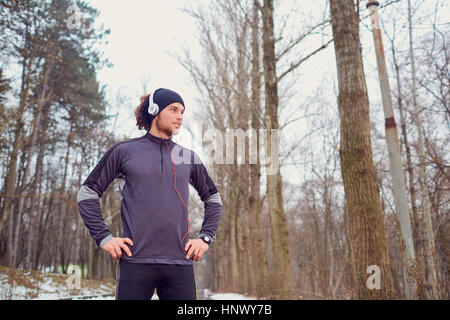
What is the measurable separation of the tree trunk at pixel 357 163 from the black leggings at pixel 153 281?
3.21m

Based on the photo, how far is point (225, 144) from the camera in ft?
55.5

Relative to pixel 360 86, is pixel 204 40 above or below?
above

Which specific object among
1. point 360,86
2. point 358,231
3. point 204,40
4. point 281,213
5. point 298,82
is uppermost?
point 204,40

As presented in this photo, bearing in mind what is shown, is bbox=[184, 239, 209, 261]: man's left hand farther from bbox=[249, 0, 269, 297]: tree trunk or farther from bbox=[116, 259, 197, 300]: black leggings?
bbox=[249, 0, 269, 297]: tree trunk

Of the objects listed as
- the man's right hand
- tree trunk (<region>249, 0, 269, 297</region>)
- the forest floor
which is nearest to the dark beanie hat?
the man's right hand

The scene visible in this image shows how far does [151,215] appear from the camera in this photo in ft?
6.78

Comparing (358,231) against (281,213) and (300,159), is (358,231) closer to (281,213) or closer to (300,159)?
(281,213)

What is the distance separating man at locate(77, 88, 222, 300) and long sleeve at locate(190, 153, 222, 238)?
0.13 ft

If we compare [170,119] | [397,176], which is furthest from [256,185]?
[170,119]

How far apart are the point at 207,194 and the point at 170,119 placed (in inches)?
21.3

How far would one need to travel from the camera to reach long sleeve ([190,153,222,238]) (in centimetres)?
240
